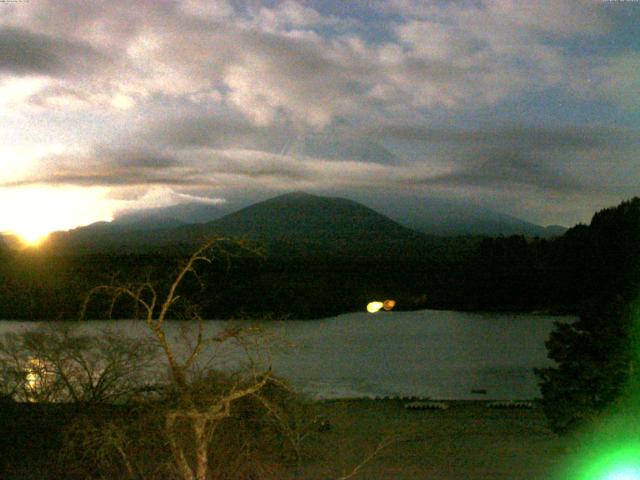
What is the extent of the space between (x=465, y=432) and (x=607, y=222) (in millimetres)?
26596

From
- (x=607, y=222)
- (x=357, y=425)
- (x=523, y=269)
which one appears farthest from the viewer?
(x=523, y=269)

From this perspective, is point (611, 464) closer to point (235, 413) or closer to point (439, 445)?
point (439, 445)

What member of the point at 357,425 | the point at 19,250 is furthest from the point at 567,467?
the point at 19,250

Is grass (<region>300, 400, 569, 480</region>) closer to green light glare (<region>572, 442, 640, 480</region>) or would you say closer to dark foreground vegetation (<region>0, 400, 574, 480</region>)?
dark foreground vegetation (<region>0, 400, 574, 480</region>)

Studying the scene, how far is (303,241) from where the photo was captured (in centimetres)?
5803

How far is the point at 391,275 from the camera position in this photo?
4134 cm

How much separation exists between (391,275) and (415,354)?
9.20 meters

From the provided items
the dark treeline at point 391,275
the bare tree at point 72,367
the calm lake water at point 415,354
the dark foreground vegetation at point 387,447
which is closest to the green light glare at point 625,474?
the dark foreground vegetation at point 387,447

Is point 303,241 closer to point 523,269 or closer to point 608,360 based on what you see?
point 523,269

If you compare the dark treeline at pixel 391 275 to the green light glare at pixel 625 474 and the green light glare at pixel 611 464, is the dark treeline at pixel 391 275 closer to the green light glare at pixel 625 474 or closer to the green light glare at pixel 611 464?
the green light glare at pixel 611 464

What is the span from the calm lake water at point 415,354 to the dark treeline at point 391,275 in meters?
1.48

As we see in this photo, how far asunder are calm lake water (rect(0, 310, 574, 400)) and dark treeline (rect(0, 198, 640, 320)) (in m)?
1.48

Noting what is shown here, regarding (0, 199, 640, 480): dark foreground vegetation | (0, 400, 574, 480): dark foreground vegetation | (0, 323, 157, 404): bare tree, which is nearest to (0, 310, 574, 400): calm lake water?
(0, 400, 574, 480): dark foreground vegetation

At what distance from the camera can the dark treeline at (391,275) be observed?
1246 inches
